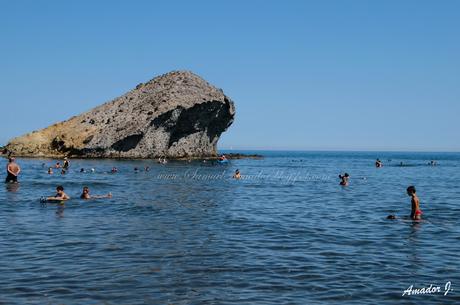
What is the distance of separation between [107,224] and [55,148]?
95252 mm

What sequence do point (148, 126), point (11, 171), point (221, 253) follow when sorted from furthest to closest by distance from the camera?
point (148, 126)
point (11, 171)
point (221, 253)

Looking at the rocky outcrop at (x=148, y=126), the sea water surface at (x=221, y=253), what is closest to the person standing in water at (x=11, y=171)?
the sea water surface at (x=221, y=253)

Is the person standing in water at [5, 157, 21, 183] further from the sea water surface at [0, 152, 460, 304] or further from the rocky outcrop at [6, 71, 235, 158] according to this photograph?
the rocky outcrop at [6, 71, 235, 158]

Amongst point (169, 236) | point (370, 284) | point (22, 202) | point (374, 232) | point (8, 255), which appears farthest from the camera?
point (22, 202)

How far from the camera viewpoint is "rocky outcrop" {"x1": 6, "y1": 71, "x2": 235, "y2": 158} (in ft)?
347

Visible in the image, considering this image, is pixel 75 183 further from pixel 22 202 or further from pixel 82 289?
pixel 82 289

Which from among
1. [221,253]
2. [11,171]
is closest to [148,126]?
[11,171]

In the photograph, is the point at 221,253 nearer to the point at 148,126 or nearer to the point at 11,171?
the point at 11,171

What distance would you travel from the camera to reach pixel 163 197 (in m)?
34.3

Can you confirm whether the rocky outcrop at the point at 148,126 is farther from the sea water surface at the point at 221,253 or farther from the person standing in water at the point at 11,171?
the sea water surface at the point at 221,253

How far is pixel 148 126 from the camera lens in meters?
106

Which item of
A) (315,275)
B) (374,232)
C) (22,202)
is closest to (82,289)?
(315,275)

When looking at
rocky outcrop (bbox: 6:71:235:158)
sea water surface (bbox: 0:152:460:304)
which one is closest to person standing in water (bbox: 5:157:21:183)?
sea water surface (bbox: 0:152:460:304)

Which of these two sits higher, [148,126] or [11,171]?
[148,126]
